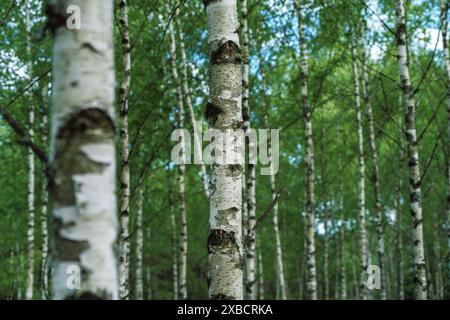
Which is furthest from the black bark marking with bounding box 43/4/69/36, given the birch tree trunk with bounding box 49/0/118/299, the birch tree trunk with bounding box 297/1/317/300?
the birch tree trunk with bounding box 297/1/317/300

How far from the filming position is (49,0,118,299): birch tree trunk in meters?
1.23

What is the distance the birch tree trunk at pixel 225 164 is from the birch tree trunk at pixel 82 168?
130 centimetres

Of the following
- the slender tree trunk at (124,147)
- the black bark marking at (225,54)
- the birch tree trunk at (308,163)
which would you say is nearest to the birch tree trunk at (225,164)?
the black bark marking at (225,54)

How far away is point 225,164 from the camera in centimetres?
262

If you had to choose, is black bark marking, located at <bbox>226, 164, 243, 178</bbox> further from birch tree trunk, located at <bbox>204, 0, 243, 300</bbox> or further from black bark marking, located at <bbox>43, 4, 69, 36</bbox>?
black bark marking, located at <bbox>43, 4, 69, 36</bbox>

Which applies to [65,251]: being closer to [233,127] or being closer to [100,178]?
[100,178]

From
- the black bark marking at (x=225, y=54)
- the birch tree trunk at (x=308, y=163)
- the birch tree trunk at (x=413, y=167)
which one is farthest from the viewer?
the birch tree trunk at (x=308, y=163)

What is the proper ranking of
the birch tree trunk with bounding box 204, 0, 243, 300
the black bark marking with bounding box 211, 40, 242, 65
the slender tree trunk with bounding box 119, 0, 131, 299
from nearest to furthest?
the birch tree trunk with bounding box 204, 0, 243, 300 < the black bark marking with bounding box 211, 40, 242, 65 < the slender tree trunk with bounding box 119, 0, 131, 299

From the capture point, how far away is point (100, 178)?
4.16 feet

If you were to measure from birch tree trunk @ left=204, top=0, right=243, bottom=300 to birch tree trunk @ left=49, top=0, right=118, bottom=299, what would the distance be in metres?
1.30

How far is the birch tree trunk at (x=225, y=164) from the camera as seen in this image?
2.54 metres

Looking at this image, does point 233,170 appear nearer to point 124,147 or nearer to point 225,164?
point 225,164

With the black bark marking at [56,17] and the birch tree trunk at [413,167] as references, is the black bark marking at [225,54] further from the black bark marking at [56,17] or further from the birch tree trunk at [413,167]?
the birch tree trunk at [413,167]
